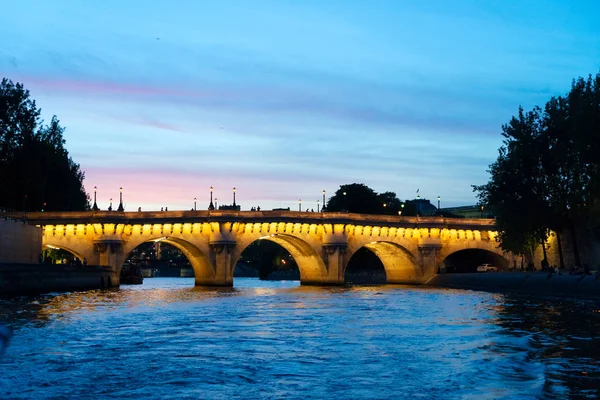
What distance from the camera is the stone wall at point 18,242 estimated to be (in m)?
66.4

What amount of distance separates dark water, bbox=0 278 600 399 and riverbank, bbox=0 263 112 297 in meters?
13.3

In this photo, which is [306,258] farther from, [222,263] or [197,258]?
[222,263]

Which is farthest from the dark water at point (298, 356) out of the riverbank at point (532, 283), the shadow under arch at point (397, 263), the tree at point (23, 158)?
the shadow under arch at point (397, 263)

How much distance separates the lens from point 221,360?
24859mm

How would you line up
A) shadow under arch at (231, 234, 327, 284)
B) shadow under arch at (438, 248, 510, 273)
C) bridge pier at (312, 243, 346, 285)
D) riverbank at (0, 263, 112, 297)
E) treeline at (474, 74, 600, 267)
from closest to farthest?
riverbank at (0, 263, 112, 297), treeline at (474, 74, 600, 267), bridge pier at (312, 243, 346, 285), shadow under arch at (231, 234, 327, 284), shadow under arch at (438, 248, 510, 273)

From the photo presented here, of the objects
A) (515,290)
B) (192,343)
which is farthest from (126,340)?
(515,290)

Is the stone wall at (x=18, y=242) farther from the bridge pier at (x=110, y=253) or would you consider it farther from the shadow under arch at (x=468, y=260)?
the shadow under arch at (x=468, y=260)

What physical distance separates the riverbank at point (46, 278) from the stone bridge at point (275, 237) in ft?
24.3

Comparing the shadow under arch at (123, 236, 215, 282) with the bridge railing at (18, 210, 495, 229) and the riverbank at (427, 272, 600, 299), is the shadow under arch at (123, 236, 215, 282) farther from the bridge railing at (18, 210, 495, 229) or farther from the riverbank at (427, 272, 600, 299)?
the riverbank at (427, 272, 600, 299)

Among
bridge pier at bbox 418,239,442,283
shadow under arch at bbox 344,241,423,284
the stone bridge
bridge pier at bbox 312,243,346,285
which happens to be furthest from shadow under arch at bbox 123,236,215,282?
bridge pier at bbox 418,239,442,283

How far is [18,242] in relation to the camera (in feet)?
236

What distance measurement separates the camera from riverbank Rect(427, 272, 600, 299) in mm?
63588

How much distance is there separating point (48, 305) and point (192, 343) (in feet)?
73.7

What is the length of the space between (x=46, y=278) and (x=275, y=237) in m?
45.5
